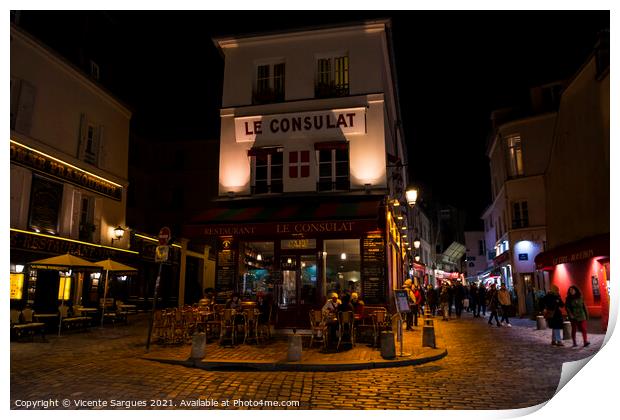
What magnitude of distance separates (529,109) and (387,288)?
676 inches

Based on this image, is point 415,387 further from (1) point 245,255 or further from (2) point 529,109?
(2) point 529,109

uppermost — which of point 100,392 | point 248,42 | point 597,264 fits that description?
point 248,42

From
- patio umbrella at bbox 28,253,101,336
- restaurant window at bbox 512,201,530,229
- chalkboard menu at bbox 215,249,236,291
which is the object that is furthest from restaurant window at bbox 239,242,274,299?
restaurant window at bbox 512,201,530,229

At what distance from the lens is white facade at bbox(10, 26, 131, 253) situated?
51.0 feet

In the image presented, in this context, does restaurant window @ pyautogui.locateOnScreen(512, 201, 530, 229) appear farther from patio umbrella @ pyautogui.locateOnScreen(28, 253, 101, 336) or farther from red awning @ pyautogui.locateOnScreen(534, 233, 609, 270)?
patio umbrella @ pyautogui.locateOnScreen(28, 253, 101, 336)

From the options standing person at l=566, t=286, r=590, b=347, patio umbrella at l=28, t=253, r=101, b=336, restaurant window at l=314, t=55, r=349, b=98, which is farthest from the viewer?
restaurant window at l=314, t=55, r=349, b=98

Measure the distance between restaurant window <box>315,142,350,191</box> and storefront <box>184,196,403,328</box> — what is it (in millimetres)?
727

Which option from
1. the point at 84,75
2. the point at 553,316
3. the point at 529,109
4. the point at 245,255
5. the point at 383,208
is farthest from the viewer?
the point at 529,109

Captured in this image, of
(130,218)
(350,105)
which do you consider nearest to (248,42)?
(350,105)

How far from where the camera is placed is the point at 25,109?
15703mm

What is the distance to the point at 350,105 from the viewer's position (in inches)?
581

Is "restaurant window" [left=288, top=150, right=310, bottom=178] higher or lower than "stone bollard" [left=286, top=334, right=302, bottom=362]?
higher

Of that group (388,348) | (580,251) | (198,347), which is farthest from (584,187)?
(198,347)

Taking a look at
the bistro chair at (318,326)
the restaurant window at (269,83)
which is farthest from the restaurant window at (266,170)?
the bistro chair at (318,326)
